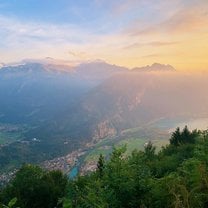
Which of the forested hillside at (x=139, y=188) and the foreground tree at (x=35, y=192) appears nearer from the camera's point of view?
the forested hillside at (x=139, y=188)

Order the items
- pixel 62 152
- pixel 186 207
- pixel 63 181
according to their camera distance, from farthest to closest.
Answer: pixel 62 152
pixel 63 181
pixel 186 207

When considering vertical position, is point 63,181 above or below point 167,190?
below

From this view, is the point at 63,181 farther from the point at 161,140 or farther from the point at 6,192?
the point at 161,140

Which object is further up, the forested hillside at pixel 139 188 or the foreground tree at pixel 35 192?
the forested hillside at pixel 139 188

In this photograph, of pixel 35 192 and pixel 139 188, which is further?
pixel 35 192

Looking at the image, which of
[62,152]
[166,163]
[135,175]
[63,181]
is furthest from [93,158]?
[135,175]

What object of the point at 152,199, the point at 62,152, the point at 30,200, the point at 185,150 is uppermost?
the point at 152,199

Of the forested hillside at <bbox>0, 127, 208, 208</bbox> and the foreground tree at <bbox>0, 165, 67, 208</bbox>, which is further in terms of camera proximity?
the foreground tree at <bbox>0, 165, 67, 208</bbox>

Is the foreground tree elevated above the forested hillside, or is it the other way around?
the forested hillside

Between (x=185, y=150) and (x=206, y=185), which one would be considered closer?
(x=206, y=185)

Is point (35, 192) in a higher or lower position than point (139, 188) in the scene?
lower

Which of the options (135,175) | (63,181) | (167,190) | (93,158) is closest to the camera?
(167,190)
